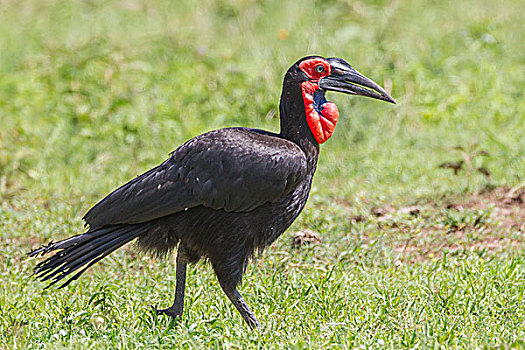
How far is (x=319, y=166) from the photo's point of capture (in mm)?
7227

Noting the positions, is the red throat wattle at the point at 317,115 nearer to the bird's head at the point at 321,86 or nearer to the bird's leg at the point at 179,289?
the bird's head at the point at 321,86

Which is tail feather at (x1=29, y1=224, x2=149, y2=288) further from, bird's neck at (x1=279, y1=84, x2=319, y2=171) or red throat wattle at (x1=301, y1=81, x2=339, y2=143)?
red throat wattle at (x1=301, y1=81, x2=339, y2=143)

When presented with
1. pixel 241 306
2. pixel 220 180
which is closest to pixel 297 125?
pixel 220 180

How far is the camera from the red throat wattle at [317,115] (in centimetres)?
414

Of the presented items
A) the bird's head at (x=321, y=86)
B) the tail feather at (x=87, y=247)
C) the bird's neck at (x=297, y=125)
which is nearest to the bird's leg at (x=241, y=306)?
the tail feather at (x=87, y=247)

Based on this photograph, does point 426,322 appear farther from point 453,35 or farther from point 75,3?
point 75,3

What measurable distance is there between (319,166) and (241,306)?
331 centimetres

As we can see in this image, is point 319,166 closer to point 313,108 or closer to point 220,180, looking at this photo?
point 313,108

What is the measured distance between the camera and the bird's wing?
3953 mm

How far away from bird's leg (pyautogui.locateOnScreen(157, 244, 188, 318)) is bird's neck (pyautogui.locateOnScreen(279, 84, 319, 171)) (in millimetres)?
847

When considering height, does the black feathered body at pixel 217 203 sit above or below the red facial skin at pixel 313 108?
below

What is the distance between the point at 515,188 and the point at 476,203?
0.32m

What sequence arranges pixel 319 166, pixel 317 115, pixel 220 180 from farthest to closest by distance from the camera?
pixel 319 166 → pixel 317 115 → pixel 220 180

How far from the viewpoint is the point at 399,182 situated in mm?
6770
